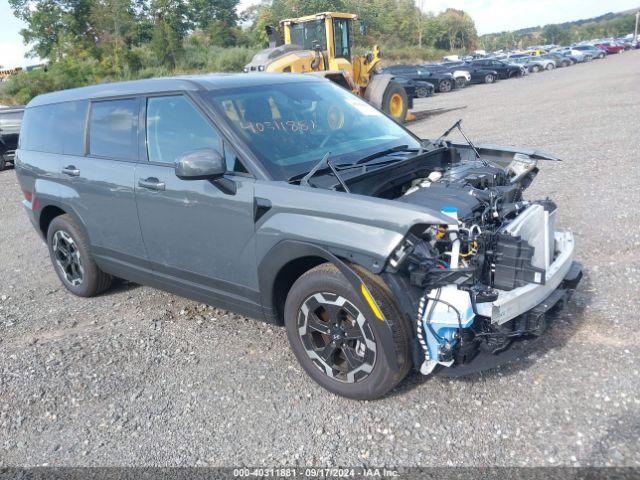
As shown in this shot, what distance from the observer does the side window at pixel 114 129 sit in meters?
4.37

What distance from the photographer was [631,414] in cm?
305

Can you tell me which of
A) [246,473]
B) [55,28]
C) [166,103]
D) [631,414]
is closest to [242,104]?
[166,103]

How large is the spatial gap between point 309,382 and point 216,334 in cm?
106

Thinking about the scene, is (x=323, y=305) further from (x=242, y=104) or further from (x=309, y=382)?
(x=242, y=104)

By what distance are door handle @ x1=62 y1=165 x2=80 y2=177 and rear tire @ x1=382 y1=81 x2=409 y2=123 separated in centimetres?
1116

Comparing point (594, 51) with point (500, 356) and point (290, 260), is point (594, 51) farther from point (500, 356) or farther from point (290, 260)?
point (290, 260)

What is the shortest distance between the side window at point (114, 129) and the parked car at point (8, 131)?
37.4 ft

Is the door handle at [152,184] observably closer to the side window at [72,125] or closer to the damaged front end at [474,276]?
the side window at [72,125]

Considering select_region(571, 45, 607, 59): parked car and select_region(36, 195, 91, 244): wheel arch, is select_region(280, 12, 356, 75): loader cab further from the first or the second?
select_region(571, 45, 607, 59): parked car

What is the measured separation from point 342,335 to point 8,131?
1422 centimetres

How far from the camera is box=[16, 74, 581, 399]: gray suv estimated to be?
121 inches

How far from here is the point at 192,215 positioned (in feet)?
12.8

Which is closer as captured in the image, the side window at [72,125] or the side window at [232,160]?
the side window at [232,160]

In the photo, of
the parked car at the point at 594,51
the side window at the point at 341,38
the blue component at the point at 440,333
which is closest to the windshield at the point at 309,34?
the side window at the point at 341,38
